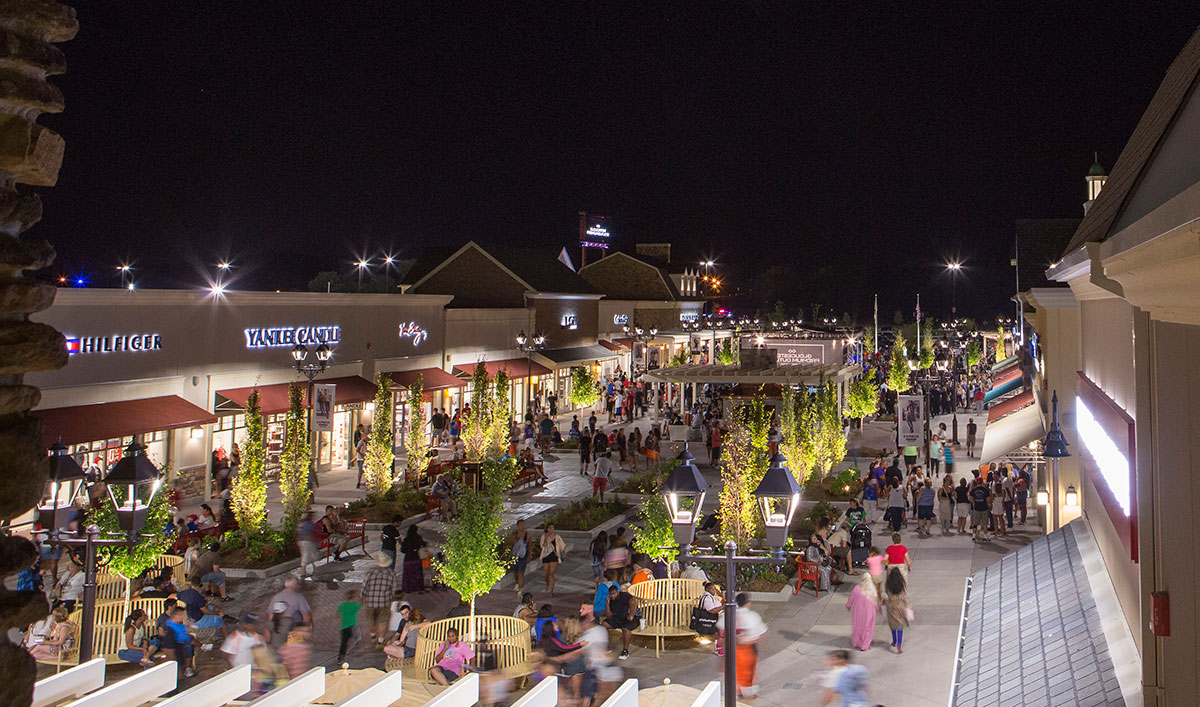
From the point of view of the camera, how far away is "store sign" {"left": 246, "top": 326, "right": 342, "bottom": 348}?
29109 mm

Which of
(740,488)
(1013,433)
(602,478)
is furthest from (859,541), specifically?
(602,478)

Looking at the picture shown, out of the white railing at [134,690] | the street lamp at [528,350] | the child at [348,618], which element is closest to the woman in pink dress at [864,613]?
the child at [348,618]

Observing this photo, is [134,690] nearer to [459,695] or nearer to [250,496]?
[459,695]

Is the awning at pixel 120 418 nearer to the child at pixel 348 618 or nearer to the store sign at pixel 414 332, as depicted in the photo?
the child at pixel 348 618

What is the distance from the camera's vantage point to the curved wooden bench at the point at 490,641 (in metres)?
12.5

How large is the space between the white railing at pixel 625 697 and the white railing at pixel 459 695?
92 cm

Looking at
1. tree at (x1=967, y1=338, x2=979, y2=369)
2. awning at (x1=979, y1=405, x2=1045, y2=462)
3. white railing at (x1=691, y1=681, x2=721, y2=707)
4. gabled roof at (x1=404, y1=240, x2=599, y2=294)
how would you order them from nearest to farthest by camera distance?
white railing at (x1=691, y1=681, x2=721, y2=707) < awning at (x1=979, y1=405, x2=1045, y2=462) < gabled roof at (x1=404, y1=240, x2=599, y2=294) < tree at (x1=967, y1=338, x2=979, y2=369)

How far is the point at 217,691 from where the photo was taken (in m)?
6.37

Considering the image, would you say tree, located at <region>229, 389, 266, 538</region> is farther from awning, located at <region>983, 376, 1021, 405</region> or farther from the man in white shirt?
awning, located at <region>983, 376, 1021, 405</region>

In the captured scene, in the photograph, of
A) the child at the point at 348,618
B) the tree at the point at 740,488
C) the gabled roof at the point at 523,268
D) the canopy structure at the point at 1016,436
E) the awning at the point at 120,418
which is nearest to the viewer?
the child at the point at 348,618

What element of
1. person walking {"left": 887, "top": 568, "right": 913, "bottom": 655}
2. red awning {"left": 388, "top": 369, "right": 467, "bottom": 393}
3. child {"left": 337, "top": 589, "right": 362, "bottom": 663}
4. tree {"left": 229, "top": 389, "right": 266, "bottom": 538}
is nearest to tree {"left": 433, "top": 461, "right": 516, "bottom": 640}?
child {"left": 337, "top": 589, "right": 362, "bottom": 663}

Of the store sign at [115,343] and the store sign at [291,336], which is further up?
the store sign at [291,336]

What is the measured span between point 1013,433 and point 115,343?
21.0m

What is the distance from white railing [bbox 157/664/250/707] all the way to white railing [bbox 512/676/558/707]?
1.81 meters
